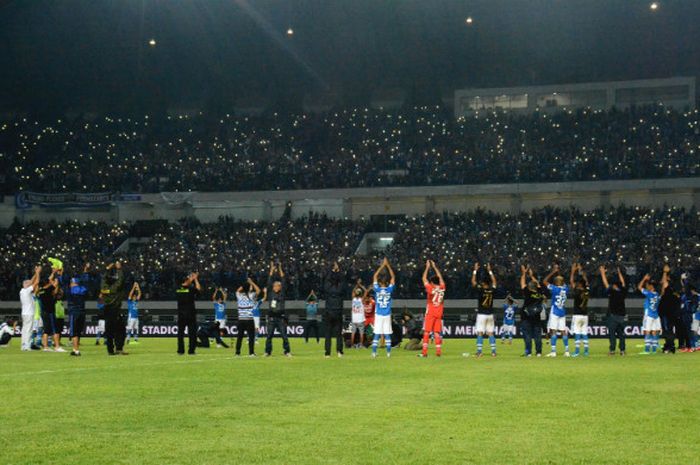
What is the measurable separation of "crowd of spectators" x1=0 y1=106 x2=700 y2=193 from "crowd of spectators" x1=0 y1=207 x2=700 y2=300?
3.51 metres

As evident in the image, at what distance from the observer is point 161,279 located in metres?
58.3

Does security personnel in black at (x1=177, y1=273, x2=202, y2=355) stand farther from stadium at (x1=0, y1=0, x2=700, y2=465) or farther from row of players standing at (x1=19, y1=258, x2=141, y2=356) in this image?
row of players standing at (x1=19, y1=258, x2=141, y2=356)

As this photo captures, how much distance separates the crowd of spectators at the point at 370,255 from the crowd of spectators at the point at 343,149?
3.51m

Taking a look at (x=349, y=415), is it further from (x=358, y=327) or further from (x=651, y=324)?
(x=358, y=327)

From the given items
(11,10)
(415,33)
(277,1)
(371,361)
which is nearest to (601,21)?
(415,33)

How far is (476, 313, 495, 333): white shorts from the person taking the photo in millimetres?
27406

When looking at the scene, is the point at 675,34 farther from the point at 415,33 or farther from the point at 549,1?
the point at 415,33

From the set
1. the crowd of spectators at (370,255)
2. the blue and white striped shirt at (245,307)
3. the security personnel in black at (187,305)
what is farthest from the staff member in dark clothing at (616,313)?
the crowd of spectators at (370,255)

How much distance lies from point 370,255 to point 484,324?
1277 inches

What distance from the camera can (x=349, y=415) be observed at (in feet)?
42.3

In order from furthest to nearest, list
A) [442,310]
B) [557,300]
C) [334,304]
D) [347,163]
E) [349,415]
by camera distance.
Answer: [347,163], [557,300], [334,304], [442,310], [349,415]

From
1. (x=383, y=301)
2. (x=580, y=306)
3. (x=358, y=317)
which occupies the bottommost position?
(x=358, y=317)

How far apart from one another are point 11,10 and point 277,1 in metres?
16.3

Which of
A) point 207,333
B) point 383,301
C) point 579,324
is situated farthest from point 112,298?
point 579,324
